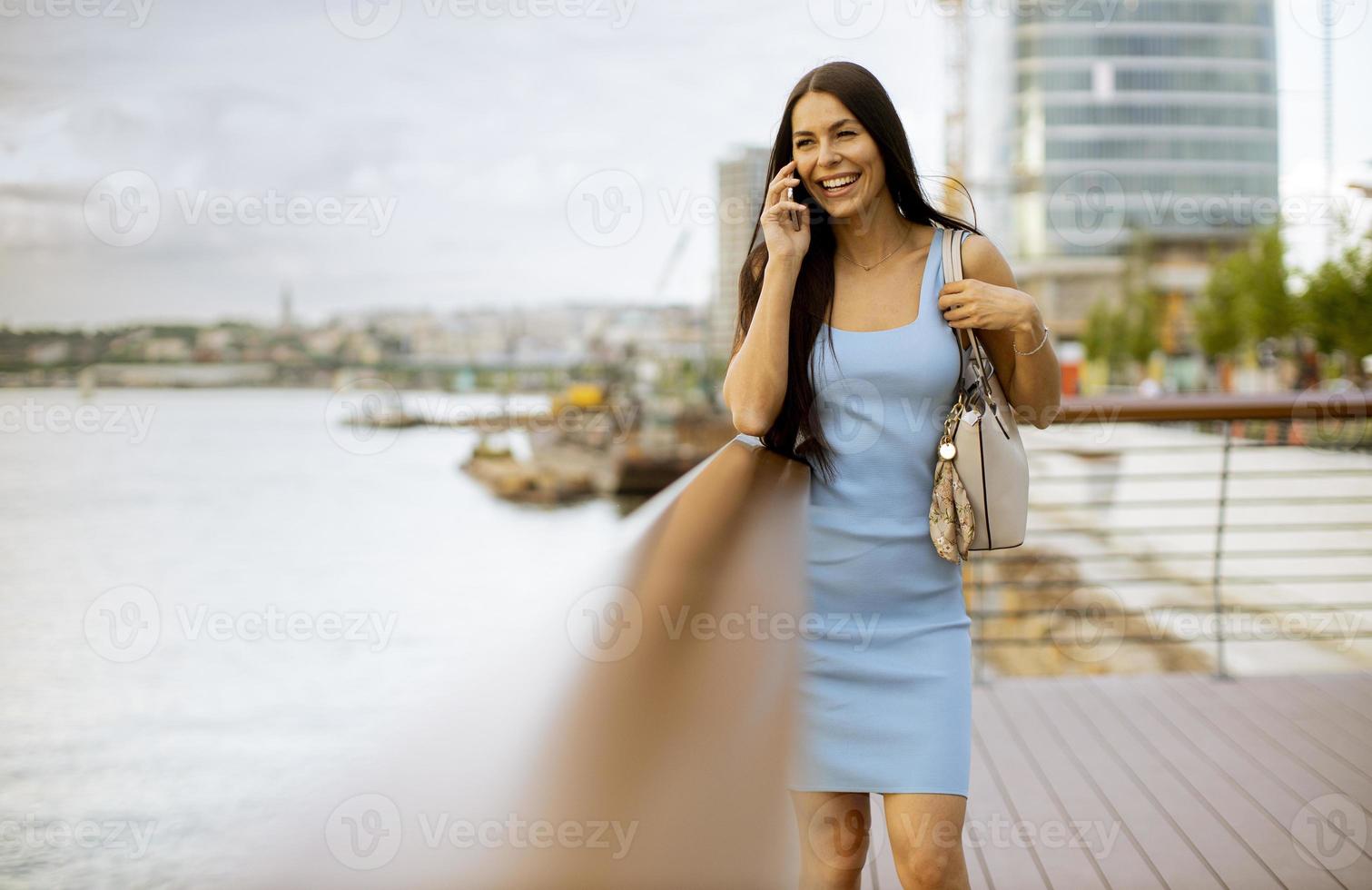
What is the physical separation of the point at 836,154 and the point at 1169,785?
6.26ft

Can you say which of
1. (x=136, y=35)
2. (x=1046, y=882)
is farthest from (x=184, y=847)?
(x=136, y=35)

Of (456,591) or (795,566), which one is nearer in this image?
(795,566)

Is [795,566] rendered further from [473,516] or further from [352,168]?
[473,516]

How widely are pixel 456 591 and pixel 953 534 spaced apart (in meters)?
30.5

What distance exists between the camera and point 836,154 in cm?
138

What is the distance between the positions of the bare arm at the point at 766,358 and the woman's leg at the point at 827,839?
52 centimetres

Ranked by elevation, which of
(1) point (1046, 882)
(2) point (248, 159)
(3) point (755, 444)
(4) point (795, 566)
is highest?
(2) point (248, 159)

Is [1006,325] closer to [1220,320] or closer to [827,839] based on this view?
[827,839]

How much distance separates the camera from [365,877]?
0.89m
